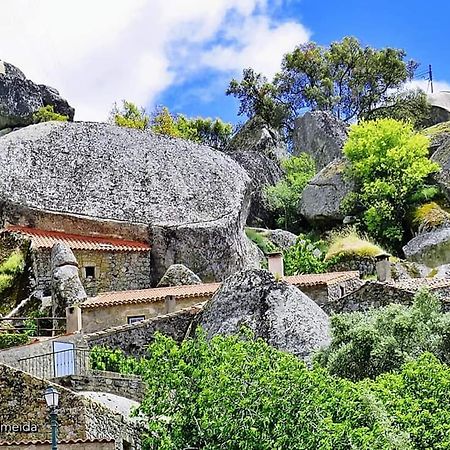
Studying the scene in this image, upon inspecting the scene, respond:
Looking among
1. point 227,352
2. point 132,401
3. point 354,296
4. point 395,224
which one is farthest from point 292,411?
point 395,224

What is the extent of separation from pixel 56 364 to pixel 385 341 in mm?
8799

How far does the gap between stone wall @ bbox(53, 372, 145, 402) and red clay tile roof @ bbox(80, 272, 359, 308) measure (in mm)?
8406

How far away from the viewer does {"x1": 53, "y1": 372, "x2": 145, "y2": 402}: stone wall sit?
25.5 meters

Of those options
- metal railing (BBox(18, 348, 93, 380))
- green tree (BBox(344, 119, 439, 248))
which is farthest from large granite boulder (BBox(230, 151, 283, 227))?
metal railing (BBox(18, 348, 93, 380))

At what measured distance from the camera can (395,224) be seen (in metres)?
50.1

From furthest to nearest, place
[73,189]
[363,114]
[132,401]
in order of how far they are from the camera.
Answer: [363,114] → [73,189] → [132,401]

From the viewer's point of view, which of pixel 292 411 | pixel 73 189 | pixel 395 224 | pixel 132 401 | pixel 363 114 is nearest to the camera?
pixel 292 411

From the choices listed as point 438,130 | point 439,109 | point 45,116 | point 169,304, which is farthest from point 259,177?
point 169,304

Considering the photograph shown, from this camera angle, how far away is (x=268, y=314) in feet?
96.5

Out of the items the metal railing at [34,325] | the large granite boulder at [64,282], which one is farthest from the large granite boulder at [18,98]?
the metal railing at [34,325]

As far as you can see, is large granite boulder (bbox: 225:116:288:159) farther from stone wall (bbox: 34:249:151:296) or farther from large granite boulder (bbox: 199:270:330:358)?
large granite boulder (bbox: 199:270:330:358)

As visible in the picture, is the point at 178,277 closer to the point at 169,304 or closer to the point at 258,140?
the point at 169,304

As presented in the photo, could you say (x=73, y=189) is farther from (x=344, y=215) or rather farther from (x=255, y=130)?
(x=255, y=130)

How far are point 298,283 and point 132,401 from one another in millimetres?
11317
